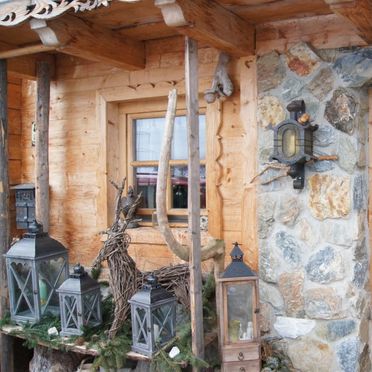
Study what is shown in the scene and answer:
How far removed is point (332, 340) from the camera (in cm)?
295

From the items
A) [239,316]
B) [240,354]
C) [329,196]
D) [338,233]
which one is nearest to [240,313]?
[239,316]

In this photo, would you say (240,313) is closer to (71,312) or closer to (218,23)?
(71,312)

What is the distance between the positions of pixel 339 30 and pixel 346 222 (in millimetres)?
1011

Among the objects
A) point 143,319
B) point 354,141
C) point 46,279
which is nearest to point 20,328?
point 46,279

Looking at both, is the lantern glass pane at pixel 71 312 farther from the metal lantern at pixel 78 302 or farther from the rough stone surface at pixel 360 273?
the rough stone surface at pixel 360 273

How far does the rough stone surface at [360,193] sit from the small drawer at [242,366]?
0.98 metres

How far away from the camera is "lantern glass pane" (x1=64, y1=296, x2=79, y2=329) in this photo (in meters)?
3.01

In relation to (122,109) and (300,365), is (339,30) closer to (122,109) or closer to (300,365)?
(122,109)

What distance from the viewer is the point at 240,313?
286 centimetres

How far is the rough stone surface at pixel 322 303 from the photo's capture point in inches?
115

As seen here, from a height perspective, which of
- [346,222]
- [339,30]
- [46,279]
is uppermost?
[339,30]

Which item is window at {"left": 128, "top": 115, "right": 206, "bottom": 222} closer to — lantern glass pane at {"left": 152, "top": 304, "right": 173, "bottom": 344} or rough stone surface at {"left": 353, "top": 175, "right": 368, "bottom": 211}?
lantern glass pane at {"left": 152, "top": 304, "right": 173, "bottom": 344}

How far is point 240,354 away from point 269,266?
0.53m

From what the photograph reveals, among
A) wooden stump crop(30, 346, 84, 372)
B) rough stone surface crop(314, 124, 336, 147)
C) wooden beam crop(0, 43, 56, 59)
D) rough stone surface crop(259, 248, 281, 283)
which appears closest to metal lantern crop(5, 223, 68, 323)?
wooden stump crop(30, 346, 84, 372)
